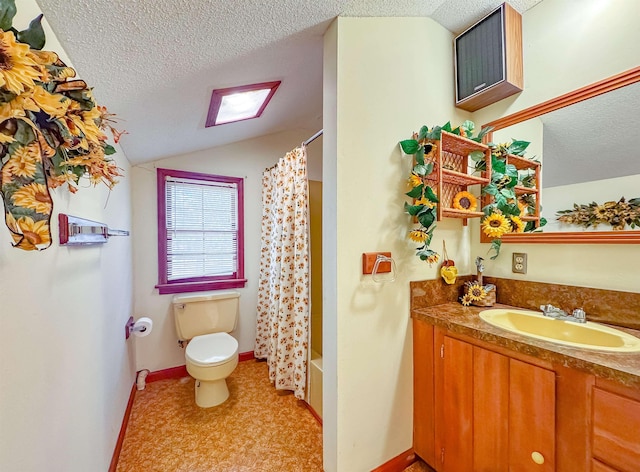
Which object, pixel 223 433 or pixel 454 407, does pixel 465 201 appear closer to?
pixel 454 407

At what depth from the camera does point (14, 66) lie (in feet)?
1.33

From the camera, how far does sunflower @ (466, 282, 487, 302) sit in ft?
4.83

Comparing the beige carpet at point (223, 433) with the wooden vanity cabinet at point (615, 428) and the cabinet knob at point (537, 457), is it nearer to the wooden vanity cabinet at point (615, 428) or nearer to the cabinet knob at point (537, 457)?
the cabinet knob at point (537, 457)

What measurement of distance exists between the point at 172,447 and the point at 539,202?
2.51 metres

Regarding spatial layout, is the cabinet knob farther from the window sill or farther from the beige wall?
the window sill

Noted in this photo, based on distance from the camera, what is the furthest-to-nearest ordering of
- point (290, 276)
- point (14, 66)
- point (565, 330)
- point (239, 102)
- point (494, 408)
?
1. point (290, 276)
2. point (239, 102)
3. point (565, 330)
4. point (494, 408)
5. point (14, 66)

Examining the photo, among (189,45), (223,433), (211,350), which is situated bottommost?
(223,433)

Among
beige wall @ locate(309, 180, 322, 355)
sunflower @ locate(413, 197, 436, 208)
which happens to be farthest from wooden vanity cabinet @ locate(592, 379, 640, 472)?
beige wall @ locate(309, 180, 322, 355)

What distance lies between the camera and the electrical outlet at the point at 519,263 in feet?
4.77

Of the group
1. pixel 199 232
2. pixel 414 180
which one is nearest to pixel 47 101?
pixel 414 180

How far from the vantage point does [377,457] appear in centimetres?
136

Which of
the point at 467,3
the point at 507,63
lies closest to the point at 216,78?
the point at 467,3

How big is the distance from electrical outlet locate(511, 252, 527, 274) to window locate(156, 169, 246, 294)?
2206 mm

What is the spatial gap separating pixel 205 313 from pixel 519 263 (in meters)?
2.32
